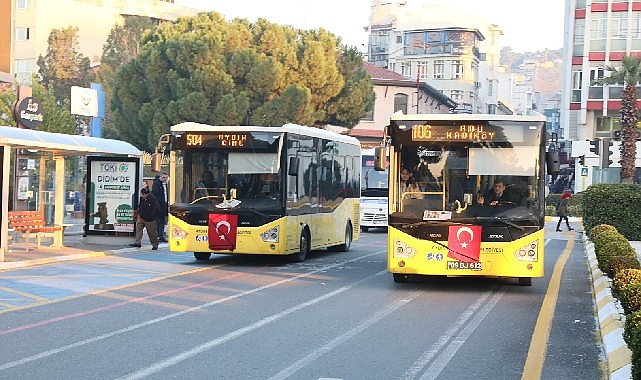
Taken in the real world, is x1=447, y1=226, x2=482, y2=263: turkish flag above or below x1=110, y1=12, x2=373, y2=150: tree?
below

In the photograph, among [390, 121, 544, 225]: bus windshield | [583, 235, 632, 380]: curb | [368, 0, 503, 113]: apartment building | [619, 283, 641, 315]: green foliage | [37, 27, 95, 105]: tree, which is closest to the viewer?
[583, 235, 632, 380]: curb

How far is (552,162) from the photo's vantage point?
664 inches

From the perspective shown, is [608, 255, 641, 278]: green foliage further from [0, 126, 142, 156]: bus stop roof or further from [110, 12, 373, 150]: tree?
[110, 12, 373, 150]: tree

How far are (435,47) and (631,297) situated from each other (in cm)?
9993

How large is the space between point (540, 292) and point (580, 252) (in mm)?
12555

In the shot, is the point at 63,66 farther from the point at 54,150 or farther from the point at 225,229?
the point at 225,229

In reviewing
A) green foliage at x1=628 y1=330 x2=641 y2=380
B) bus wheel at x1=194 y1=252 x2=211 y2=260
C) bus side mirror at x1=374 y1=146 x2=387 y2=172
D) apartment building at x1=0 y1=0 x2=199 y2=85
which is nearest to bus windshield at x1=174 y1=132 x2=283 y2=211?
bus wheel at x1=194 y1=252 x2=211 y2=260

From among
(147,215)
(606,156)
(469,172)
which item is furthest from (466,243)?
(606,156)

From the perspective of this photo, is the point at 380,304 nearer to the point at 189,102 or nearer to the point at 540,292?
the point at 540,292

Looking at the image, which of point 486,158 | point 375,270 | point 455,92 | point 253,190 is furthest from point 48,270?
point 455,92

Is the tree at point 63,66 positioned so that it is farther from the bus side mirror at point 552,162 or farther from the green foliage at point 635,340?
the green foliage at point 635,340

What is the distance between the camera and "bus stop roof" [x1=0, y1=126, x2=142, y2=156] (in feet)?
65.7

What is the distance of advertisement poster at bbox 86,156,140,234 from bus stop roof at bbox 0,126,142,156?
1.52ft

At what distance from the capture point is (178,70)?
49875mm
